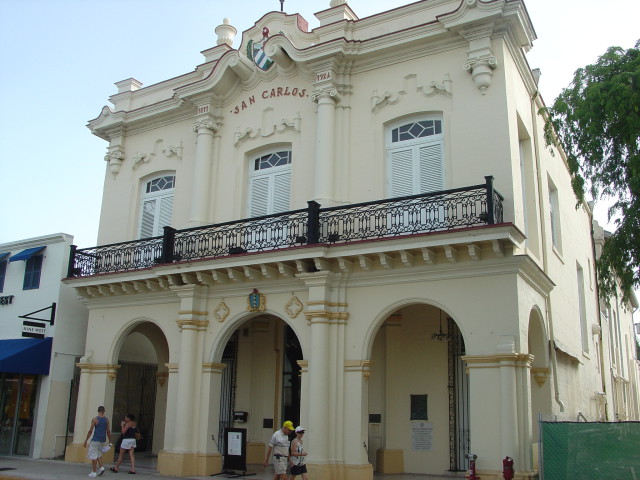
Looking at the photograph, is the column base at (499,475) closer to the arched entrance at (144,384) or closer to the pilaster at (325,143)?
the pilaster at (325,143)

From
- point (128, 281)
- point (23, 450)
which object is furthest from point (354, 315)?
point (23, 450)

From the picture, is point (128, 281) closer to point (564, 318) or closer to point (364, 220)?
point (364, 220)

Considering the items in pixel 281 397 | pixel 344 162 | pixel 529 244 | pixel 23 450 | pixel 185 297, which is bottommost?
pixel 23 450

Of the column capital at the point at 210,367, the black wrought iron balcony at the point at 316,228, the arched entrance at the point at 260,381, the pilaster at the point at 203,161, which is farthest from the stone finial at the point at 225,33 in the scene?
the column capital at the point at 210,367

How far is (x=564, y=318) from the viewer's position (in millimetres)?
17391

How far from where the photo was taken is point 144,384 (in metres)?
20.2

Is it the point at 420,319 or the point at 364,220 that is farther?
the point at 420,319

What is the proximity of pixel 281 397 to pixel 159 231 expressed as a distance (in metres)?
5.57

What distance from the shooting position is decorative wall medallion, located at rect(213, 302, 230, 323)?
15461 mm

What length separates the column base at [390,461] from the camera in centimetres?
1473

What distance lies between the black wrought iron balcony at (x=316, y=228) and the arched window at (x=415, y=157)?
0.73 meters

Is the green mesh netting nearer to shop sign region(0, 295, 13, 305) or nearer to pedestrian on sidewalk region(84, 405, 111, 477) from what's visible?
pedestrian on sidewalk region(84, 405, 111, 477)

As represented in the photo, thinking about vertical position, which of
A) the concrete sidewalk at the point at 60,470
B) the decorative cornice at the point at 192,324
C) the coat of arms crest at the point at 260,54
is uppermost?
the coat of arms crest at the point at 260,54

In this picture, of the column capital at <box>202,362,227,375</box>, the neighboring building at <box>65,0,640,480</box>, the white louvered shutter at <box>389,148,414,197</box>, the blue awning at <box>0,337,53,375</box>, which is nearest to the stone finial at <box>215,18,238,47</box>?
the neighboring building at <box>65,0,640,480</box>
